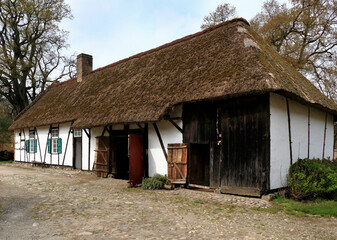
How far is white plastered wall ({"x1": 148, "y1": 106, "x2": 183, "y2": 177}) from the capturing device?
→ 9.53 meters

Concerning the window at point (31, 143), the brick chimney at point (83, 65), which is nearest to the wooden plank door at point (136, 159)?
the window at point (31, 143)

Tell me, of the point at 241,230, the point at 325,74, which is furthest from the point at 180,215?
the point at 325,74

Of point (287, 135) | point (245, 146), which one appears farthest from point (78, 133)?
point (287, 135)

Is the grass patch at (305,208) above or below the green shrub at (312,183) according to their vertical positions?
below

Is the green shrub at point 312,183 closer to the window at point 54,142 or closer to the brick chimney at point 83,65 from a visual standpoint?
the window at point 54,142

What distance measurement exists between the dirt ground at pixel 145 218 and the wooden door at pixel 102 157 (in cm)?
359

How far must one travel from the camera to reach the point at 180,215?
586 centimetres

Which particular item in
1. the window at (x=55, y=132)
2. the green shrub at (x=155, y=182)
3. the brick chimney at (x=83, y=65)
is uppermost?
the brick chimney at (x=83, y=65)

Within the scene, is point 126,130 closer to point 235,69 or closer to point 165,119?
point 165,119

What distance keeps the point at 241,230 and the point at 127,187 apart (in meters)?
5.53

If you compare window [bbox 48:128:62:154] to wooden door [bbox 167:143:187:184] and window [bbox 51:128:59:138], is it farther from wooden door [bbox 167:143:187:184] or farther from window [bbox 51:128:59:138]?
wooden door [bbox 167:143:187:184]

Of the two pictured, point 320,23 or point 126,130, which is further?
point 320,23

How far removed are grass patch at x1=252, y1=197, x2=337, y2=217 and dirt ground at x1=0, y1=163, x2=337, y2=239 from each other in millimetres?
291

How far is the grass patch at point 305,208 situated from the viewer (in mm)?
6188
